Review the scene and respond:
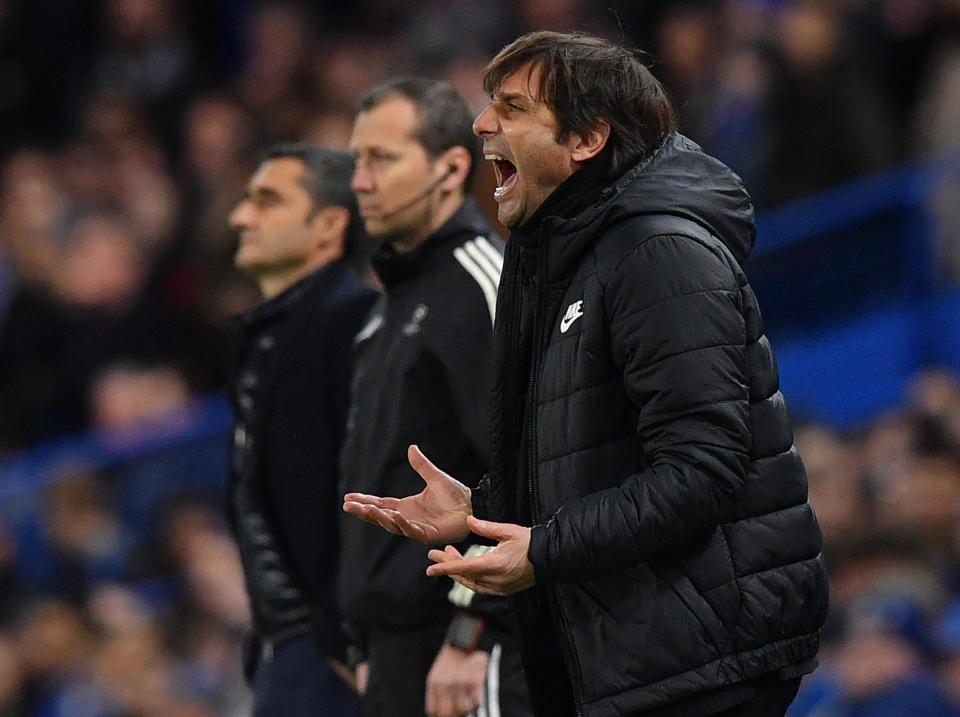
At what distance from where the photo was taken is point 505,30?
9.19 metres

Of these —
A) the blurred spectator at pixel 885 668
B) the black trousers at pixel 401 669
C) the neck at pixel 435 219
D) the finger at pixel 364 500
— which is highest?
the finger at pixel 364 500

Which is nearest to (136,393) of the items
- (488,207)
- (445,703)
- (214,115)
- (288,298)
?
(214,115)

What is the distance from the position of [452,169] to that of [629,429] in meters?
1.59

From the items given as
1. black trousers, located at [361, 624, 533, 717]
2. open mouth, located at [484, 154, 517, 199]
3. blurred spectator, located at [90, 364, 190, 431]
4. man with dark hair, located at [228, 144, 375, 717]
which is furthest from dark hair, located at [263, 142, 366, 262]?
blurred spectator, located at [90, 364, 190, 431]

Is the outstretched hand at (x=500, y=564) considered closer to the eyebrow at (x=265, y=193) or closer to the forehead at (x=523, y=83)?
the forehead at (x=523, y=83)

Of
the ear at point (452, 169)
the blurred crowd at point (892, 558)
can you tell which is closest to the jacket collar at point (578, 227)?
the ear at point (452, 169)

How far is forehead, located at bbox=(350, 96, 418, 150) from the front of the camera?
439 centimetres

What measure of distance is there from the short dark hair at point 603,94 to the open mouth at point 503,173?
0.42 ft

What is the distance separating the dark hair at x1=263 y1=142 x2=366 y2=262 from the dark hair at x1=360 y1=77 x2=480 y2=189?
0.52 meters

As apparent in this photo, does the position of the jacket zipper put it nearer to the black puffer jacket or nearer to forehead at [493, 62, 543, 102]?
the black puffer jacket

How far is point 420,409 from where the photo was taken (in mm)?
4098

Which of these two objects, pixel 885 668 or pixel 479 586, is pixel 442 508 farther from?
pixel 885 668

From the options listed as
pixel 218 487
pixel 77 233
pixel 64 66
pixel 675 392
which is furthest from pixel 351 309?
pixel 64 66

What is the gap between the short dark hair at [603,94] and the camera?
120 inches
